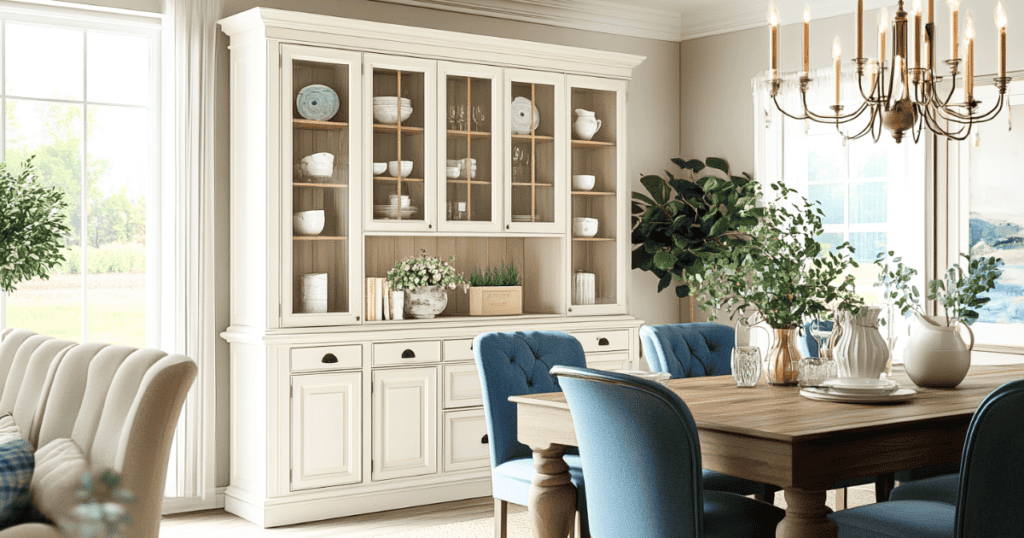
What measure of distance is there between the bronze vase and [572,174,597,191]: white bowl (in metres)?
2.34

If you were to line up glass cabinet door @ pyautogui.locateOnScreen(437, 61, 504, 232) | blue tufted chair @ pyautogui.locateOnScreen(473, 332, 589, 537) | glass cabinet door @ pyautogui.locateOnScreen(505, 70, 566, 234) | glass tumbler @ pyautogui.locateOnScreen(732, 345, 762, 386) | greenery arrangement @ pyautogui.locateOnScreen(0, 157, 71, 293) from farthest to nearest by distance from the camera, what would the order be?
glass cabinet door @ pyautogui.locateOnScreen(505, 70, 566, 234)
glass cabinet door @ pyautogui.locateOnScreen(437, 61, 504, 232)
greenery arrangement @ pyautogui.locateOnScreen(0, 157, 71, 293)
blue tufted chair @ pyautogui.locateOnScreen(473, 332, 589, 537)
glass tumbler @ pyautogui.locateOnScreen(732, 345, 762, 386)

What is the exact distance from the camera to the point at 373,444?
4.63 metres

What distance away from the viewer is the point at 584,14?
5.88 metres

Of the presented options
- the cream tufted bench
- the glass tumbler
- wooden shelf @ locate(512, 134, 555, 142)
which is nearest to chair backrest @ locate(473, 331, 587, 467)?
the glass tumbler

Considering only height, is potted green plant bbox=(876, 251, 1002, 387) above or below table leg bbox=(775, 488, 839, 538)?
above

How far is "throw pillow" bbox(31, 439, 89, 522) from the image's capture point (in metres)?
2.34

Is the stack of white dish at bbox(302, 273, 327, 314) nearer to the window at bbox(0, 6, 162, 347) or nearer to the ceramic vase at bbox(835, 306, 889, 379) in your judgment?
the window at bbox(0, 6, 162, 347)

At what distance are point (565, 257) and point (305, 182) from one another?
4.80 ft

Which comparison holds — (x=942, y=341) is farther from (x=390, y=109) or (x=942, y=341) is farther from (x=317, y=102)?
(x=317, y=102)

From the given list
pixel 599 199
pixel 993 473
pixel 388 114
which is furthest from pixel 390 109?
pixel 993 473

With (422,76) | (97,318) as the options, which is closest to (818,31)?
(422,76)

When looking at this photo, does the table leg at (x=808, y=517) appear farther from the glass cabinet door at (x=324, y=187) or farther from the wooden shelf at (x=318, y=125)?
the wooden shelf at (x=318, y=125)

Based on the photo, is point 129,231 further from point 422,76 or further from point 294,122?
point 422,76

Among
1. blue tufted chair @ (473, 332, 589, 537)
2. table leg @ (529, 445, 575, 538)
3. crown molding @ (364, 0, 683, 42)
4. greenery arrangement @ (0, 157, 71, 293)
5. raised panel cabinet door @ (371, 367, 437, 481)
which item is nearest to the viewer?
table leg @ (529, 445, 575, 538)
